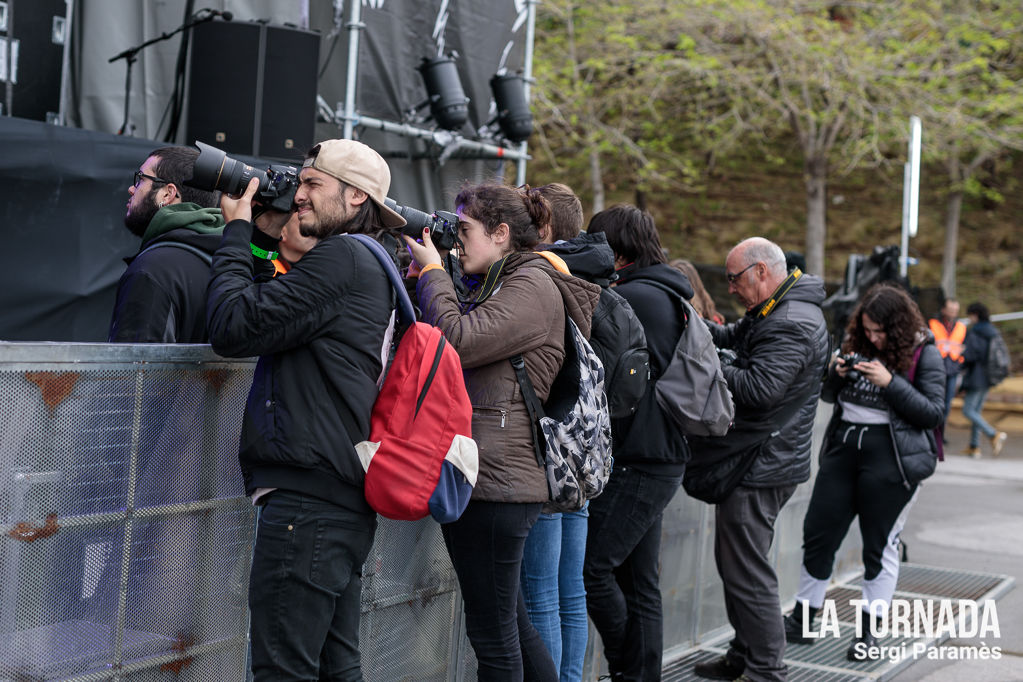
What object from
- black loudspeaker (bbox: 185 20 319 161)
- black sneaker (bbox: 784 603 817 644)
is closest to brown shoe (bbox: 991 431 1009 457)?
black sneaker (bbox: 784 603 817 644)

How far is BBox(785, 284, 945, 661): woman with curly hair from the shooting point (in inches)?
214

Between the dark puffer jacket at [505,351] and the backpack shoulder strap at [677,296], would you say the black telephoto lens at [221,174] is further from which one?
the backpack shoulder strap at [677,296]

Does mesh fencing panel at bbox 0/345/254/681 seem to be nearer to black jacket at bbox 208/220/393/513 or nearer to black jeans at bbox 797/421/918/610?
black jacket at bbox 208/220/393/513

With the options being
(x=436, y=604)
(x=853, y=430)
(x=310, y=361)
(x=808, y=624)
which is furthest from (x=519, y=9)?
(x=310, y=361)

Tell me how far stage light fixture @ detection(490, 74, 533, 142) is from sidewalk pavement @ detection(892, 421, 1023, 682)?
438 centimetres

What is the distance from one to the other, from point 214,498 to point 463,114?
17.5ft

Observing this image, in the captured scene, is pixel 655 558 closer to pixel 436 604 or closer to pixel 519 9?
pixel 436 604

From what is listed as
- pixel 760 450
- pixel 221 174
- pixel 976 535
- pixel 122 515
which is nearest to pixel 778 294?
pixel 760 450

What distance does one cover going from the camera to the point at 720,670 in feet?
16.7

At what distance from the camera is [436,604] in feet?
12.7

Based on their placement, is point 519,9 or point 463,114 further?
point 519,9

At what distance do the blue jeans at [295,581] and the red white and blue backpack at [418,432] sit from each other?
0.15 meters

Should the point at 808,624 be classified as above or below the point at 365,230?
below

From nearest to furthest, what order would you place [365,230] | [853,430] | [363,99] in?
[365,230] < [853,430] < [363,99]
